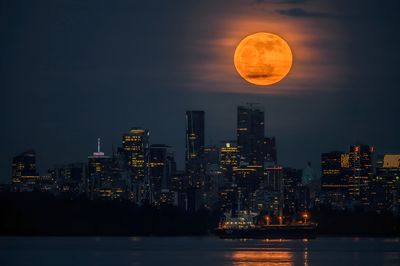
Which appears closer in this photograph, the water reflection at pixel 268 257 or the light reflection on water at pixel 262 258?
the light reflection on water at pixel 262 258

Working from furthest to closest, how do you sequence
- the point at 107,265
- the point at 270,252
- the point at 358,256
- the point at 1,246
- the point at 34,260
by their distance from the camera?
1. the point at 1,246
2. the point at 270,252
3. the point at 358,256
4. the point at 34,260
5. the point at 107,265

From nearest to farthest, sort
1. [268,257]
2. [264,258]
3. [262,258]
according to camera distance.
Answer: [264,258] < [262,258] < [268,257]

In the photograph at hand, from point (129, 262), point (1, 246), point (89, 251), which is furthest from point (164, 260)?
point (1, 246)

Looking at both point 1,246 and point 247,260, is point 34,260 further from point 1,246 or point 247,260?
point 1,246

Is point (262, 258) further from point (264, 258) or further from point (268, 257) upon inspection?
point (268, 257)

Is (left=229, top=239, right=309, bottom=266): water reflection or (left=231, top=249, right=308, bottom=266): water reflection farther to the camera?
(left=229, top=239, right=309, bottom=266): water reflection

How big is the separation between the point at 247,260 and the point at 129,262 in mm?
14541

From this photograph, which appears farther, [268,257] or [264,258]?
[268,257]

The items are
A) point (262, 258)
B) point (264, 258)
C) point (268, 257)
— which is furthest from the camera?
point (268, 257)

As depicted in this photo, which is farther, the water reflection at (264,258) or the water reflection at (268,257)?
the water reflection at (268,257)

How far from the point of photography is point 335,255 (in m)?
162

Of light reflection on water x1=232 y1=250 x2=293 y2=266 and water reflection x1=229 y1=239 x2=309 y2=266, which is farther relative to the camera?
water reflection x1=229 y1=239 x2=309 y2=266

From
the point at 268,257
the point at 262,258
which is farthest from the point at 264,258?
the point at 268,257

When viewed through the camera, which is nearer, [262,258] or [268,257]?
[262,258]
